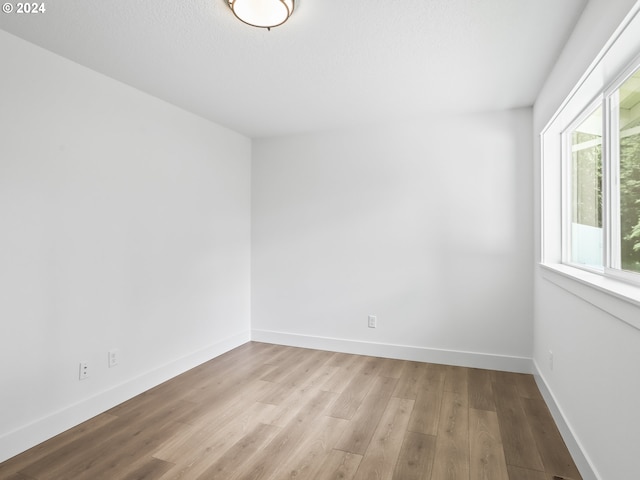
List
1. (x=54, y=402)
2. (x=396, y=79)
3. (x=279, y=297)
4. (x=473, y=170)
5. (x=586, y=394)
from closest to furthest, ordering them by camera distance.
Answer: (x=586, y=394)
(x=54, y=402)
(x=396, y=79)
(x=473, y=170)
(x=279, y=297)

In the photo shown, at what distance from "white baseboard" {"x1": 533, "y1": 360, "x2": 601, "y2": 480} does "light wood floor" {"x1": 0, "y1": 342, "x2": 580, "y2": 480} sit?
0.15ft

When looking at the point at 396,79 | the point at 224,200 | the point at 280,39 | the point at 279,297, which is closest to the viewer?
the point at 280,39

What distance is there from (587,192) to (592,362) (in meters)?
1.14

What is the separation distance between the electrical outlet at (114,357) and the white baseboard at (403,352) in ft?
5.84

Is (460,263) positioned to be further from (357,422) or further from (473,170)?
(357,422)

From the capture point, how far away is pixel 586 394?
1838 mm

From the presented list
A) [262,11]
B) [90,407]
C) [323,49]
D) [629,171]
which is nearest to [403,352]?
[629,171]

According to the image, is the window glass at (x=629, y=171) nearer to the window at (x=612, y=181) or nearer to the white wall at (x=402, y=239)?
the window at (x=612, y=181)

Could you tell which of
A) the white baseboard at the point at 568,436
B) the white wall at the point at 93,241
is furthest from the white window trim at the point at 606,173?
the white wall at the point at 93,241

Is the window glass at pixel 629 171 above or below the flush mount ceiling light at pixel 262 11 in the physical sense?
below

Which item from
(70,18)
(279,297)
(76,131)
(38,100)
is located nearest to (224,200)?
(279,297)

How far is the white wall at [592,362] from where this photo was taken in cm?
138

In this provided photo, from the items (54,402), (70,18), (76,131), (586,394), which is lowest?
(54,402)

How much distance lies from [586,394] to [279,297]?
299cm
